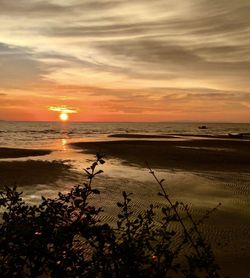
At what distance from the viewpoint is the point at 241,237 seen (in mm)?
10297

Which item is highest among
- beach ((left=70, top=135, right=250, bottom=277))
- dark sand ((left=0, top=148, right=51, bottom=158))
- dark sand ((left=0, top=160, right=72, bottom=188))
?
dark sand ((left=0, top=148, right=51, bottom=158))

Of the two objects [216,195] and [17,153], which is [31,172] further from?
[17,153]

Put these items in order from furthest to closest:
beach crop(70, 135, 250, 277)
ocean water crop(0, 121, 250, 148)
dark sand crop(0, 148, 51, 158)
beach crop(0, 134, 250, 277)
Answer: ocean water crop(0, 121, 250, 148) → dark sand crop(0, 148, 51, 158) → beach crop(0, 134, 250, 277) → beach crop(70, 135, 250, 277)

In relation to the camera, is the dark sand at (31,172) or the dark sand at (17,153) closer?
the dark sand at (31,172)

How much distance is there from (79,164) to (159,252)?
73.4 feet

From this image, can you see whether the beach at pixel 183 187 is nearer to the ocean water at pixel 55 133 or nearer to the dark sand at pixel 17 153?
the dark sand at pixel 17 153

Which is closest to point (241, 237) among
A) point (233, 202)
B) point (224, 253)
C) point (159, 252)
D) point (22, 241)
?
point (224, 253)

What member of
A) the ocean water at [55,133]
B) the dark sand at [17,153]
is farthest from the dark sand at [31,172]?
the ocean water at [55,133]

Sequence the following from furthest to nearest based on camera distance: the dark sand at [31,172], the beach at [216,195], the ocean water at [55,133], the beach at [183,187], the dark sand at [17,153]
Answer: the ocean water at [55,133]
the dark sand at [17,153]
the dark sand at [31,172]
the beach at [183,187]
the beach at [216,195]

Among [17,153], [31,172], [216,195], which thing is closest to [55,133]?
[17,153]

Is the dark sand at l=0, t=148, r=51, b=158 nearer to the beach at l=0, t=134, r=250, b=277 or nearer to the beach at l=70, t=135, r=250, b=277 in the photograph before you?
the beach at l=0, t=134, r=250, b=277

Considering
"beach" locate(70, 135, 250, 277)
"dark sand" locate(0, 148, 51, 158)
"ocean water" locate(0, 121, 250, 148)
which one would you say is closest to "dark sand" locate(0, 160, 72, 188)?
"beach" locate(70, 135, 250, 277)

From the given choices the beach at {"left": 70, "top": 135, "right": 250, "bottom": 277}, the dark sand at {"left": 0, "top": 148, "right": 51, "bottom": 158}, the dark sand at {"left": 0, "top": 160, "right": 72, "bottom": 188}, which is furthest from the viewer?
the dark sand at {"left": 0, "top": 148, "right": 51, "bottom": 158}

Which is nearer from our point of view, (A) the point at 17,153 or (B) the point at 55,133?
(A) the point at 17,153
